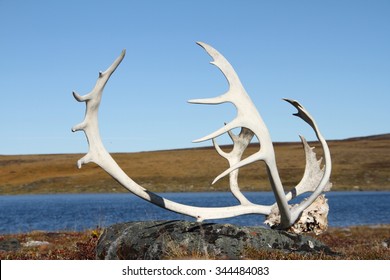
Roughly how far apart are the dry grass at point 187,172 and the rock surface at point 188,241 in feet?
261

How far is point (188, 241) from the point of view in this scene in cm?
1158

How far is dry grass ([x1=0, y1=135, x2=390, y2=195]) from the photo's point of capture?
325 feet

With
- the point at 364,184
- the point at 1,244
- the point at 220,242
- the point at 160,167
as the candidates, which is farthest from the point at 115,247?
the point at 160,167

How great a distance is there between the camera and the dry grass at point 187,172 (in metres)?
99.1

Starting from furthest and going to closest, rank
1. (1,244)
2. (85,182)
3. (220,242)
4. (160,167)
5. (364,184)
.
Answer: (160,167) < (85,182) < (364,184) < (1,244) < (220,242)

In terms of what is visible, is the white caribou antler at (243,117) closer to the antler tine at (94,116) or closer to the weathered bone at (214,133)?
the weathered bone at (214,133)

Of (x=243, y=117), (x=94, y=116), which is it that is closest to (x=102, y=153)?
(x=94, y=116)

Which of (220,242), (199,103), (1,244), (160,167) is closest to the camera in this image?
(199,103)

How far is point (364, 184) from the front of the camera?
320 feet

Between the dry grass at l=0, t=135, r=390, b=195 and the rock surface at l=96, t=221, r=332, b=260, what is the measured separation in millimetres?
79588

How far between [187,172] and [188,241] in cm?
10063

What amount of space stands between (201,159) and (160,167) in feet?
30.4

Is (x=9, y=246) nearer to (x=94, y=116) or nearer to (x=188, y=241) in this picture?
(x=94, y=116)

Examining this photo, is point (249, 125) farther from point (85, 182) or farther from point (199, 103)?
point (85, 182)
